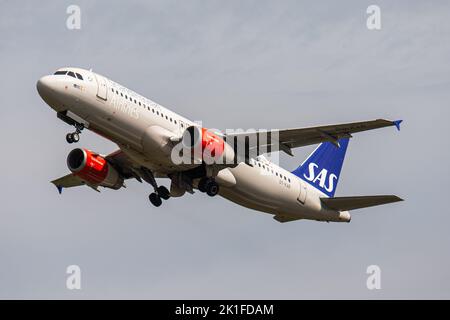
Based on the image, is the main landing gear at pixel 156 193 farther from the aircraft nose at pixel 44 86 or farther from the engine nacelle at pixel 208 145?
the aircraft nose at pixel 44 86

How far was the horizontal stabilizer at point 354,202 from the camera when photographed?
178ft

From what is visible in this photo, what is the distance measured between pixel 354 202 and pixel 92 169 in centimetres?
1460

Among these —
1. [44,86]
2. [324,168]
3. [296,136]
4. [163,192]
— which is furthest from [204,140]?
[324,168]

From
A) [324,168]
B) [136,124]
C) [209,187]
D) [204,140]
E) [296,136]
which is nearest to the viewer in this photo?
[136,124]

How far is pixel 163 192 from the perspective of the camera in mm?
55219

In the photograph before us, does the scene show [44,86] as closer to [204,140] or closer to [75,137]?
[75,137]

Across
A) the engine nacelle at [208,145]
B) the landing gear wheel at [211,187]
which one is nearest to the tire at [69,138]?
the engine nacelle at [208,145]

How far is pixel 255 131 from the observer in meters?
52.2

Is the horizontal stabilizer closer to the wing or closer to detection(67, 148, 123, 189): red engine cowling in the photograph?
the wing

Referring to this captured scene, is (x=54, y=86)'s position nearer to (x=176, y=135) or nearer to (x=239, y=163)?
(x=176, y=135)

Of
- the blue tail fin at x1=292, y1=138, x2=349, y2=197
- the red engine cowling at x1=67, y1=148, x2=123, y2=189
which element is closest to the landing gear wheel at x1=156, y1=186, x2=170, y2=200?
the red engine cowling at x1=67, y1=148, x2=123, y2=189

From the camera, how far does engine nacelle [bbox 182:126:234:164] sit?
1961 inches

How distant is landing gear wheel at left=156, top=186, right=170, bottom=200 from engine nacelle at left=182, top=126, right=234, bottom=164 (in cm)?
523

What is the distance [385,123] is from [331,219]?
11541 millimetres
